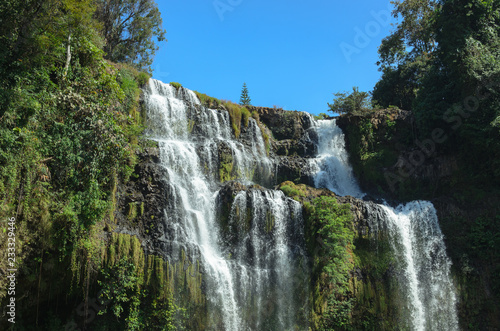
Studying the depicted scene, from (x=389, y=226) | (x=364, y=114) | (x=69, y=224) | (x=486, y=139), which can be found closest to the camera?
(x=69, y=224)

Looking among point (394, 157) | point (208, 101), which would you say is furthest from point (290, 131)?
point (394, 157)

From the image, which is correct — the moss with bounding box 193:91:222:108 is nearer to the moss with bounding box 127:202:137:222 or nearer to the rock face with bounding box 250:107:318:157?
the rock face with bounding box 250:107:318:157

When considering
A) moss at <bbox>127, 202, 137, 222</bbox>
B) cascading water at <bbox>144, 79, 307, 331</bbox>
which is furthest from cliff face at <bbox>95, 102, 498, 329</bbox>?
cascading water at <bbox>144, 79, 307, 331</bbox>

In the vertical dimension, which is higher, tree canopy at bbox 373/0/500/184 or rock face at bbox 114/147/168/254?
tree canopy at bbox 373/0/500/184

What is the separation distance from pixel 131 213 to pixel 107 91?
4.95 meters

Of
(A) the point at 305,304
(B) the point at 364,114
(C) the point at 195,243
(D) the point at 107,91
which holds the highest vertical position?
(B) the point at 364,114

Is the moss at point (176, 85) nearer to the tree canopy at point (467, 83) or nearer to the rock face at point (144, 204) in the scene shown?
the rock face at point (144, 204)

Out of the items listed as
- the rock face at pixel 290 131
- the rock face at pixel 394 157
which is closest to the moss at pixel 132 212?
the rock face at pixel 290 131

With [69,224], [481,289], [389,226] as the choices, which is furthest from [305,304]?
[69,224]

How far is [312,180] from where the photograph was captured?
22.0 meters

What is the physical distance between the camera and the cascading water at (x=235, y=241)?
46.6 ft

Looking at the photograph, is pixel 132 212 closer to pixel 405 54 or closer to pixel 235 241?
pixel 235 241

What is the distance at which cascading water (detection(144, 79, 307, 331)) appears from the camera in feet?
46.6

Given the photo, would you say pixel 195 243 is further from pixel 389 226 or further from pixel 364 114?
pixel 364 114
